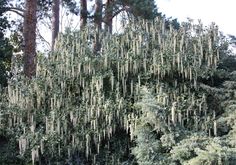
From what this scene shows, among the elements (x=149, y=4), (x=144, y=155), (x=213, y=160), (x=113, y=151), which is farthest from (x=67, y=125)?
(x=149, y=4)

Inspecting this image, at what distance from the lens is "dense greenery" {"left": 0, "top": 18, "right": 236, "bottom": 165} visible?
34.9ft

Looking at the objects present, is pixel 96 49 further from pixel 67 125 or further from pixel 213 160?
pixel 213 160

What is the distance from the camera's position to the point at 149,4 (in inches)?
620

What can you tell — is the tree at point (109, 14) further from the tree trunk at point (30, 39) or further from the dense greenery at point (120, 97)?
the dense greenery at point (120, 97)

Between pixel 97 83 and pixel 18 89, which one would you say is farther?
pixel 18 89

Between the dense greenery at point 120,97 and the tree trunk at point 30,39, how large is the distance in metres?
1.17

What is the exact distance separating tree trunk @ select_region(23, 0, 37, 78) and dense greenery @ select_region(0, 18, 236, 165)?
1173 mm

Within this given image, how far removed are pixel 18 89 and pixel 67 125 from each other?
176 cm

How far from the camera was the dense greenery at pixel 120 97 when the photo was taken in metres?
10.6

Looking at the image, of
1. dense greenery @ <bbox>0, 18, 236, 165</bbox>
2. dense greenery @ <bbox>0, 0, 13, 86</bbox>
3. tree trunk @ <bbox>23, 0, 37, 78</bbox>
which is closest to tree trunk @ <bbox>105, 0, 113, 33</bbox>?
dense greenery @ <bbox>0, 0, 13, 86</bbox>

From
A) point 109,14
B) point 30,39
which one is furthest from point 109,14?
point 30,39

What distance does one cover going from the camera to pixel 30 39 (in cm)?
1330

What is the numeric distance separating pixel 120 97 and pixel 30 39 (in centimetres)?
398

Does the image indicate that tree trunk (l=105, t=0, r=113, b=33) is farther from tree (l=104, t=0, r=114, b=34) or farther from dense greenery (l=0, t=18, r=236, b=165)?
dense greenery (l=0, t=18, r=236, b=165)
